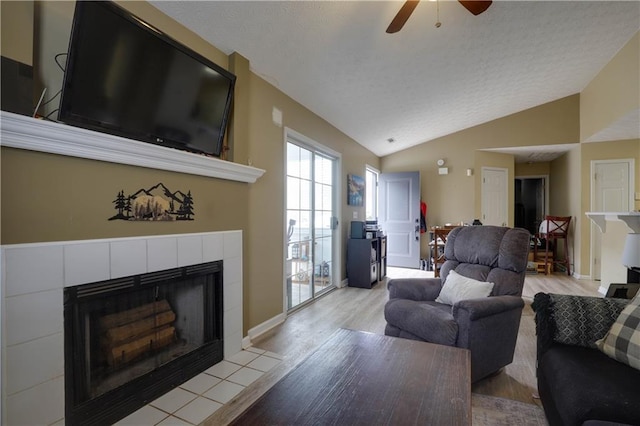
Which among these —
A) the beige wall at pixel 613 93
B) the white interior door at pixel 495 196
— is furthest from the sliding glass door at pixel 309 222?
the beige wall at pixel 613 93

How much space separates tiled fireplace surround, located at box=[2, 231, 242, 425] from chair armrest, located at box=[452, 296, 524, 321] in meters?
2.03

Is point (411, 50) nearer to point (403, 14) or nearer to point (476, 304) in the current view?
point (403, 14)

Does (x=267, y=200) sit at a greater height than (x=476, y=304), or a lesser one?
greater

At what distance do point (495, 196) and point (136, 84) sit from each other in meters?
6.37

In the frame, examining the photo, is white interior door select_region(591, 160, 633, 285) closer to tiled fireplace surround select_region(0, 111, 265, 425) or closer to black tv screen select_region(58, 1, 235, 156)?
black tv screen select_region(58, 1, 235, 156)

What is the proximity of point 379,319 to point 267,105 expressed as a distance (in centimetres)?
254

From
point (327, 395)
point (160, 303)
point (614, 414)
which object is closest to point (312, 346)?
point (160, 303)

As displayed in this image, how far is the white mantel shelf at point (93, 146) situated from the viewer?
1.26m

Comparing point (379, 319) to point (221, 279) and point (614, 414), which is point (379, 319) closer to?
point (221, 279)

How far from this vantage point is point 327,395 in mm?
1122

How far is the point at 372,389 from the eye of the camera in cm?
116

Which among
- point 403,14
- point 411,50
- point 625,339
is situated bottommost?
point 625,339

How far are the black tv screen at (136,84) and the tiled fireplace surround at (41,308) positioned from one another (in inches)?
25.2

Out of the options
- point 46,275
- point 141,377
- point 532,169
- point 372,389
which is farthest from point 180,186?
point 532,169
